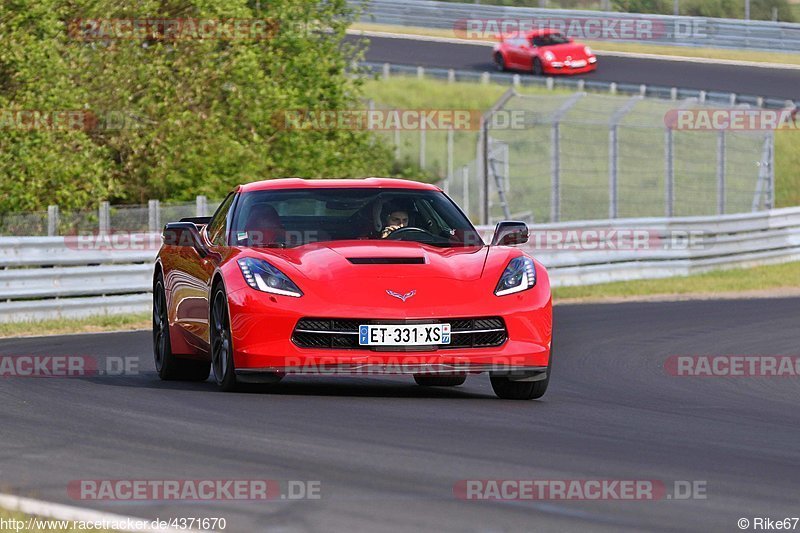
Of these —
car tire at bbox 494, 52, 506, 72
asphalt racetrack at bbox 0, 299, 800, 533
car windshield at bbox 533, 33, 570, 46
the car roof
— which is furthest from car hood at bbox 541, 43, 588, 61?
the car roof

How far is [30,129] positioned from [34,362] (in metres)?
12.1

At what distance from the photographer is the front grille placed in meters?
9.36

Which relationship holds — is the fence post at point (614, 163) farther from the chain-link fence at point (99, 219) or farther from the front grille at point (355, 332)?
the front grille at point (355, 332)

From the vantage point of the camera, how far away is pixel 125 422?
841 centimetres

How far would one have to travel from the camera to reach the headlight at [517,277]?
31.8 feet

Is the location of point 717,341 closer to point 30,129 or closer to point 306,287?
point 306,287

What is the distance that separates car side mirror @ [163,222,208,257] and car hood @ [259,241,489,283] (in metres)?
0.98

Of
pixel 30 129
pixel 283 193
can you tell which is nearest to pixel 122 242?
pixel 30 129

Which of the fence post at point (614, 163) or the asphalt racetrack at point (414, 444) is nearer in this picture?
the asphalt racetrack at point (414, 444)

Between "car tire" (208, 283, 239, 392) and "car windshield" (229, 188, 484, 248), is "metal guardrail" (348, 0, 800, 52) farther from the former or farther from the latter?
"car tire" (208, 283, 239, 392)

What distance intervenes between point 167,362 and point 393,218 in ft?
6.56

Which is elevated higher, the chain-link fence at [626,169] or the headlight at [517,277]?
the headlight at [517,277]

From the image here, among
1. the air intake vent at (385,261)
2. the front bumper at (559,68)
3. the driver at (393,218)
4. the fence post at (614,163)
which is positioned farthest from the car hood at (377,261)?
the front bumper at (559,68)

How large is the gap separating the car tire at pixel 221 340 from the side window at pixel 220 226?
0.58 m
